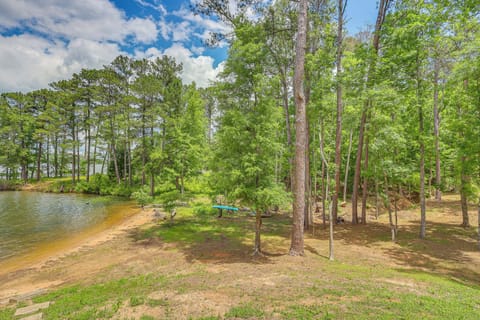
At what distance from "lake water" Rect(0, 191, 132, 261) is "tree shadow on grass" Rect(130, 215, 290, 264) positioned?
14.6 ft

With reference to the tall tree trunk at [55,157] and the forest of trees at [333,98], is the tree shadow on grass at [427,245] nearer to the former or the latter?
the forest of trees at [333,98]

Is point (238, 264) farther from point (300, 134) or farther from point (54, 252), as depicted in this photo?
point (54, 252)

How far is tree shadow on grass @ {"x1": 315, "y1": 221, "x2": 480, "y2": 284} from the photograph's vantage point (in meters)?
7.12

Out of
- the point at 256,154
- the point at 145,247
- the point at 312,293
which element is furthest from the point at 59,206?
the point at 312,293

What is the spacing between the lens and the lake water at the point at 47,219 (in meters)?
11.3

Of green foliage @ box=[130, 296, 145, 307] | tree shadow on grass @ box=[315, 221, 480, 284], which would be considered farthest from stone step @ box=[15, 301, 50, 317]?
tree shadow on grass @ box=[315, 221, 480, 284]

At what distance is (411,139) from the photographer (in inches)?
418

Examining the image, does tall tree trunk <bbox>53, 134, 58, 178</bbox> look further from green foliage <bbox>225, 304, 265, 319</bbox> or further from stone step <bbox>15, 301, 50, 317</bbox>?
green foliage <bbox>225, 304, 265, 319</bbox>

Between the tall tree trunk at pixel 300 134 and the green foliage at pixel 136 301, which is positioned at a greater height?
the tall tree trunk at pixel 300 134

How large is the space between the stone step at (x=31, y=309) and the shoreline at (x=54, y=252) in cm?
113

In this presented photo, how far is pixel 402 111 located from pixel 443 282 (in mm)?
6976

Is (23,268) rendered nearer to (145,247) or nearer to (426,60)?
(145,247)

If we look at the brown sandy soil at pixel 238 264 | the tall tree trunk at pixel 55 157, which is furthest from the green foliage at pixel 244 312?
the tall tree trunk at pixel 55 157

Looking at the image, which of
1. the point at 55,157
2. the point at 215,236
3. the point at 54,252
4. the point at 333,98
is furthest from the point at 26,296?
the point at 55,157
